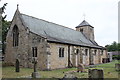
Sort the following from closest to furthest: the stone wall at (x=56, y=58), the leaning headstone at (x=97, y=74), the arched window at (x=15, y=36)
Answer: the leaning headstone at (x=97, y=74) → the stone wall at (x=56, y=58) → the arched window at (x=15, y=36)

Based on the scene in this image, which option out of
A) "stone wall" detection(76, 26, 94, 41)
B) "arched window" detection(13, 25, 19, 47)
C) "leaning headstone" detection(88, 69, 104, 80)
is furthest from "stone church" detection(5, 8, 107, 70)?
"stone wall" detection(76, 26, 94, 41)

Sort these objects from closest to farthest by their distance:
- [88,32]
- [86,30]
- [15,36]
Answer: [15,36], [88,32], [86,30]

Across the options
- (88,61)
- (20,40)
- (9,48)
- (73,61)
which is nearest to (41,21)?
(20,40)

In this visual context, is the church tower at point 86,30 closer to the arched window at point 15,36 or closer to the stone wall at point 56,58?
the stone wall at point 56,58

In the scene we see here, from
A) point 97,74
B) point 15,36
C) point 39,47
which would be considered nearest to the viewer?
point 97,74

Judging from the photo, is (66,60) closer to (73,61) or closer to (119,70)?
(73,61)

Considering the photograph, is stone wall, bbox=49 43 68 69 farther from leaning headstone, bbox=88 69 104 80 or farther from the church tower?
the church tower

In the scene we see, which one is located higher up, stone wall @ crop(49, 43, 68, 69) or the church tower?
the church tower

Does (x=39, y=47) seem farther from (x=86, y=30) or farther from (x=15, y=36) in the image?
(x=86, y=30)

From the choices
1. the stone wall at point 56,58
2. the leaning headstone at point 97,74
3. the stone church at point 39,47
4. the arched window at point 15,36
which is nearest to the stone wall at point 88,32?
the stone church at point 39,47

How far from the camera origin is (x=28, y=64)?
19.9 meters

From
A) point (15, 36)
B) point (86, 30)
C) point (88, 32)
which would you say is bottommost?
point (15, 36)

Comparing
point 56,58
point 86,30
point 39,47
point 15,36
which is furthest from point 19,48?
point 86,30

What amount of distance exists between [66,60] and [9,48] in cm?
976
